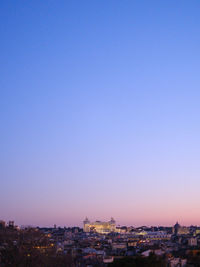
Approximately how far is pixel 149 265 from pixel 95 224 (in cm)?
16410

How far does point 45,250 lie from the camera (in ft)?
162

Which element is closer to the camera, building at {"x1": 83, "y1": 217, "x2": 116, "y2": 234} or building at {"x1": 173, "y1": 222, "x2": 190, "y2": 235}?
building at {"x1": 173, "y1": 222, "x2": 190, "y2": 235}

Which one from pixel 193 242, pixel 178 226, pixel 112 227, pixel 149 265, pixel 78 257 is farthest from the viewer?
pixel 112 227

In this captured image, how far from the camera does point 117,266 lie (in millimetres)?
30672

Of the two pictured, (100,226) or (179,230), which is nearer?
(179,230)

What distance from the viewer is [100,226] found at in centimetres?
18750

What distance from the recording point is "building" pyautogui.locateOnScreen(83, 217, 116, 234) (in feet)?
602

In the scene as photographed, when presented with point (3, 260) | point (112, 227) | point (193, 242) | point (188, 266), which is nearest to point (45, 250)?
point (3, 260)

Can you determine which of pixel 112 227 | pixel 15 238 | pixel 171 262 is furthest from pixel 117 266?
pixel 112 227

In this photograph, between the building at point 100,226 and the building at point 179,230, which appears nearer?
the building at point 179,230

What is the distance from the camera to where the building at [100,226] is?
602 feet

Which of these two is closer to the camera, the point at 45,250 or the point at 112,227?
the point at 45,250

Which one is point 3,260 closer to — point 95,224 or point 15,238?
point 15,238

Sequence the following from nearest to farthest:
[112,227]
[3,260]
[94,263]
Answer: [3,260]
[94,263]
[112,227]
